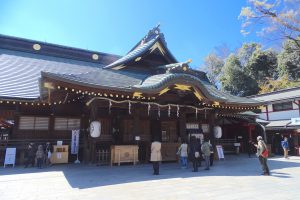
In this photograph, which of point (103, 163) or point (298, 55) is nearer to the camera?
point (103, 163)

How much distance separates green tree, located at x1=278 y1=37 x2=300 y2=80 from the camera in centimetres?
3438

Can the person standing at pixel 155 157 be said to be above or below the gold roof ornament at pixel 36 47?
below

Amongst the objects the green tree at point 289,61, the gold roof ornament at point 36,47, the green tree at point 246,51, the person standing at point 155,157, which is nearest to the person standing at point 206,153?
the person standing at point 155,157

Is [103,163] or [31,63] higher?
[31,63]

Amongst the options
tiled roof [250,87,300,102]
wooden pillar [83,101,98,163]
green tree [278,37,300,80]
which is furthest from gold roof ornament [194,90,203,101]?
green tree [278,37,300,80]

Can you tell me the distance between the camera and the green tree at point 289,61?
113 ft

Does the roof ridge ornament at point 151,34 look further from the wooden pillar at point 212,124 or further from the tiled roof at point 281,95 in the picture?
the tiled roof at point 281,95

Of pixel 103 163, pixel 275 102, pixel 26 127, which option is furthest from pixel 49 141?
pixel 275 102

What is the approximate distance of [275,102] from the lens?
79.4 feet

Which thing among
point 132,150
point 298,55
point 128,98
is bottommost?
point 132,150

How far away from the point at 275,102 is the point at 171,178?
61.9 feet

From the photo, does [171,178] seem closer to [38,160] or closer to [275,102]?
[38,160]

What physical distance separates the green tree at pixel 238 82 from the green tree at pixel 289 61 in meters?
4.42

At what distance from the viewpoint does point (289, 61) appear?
35156 mm
